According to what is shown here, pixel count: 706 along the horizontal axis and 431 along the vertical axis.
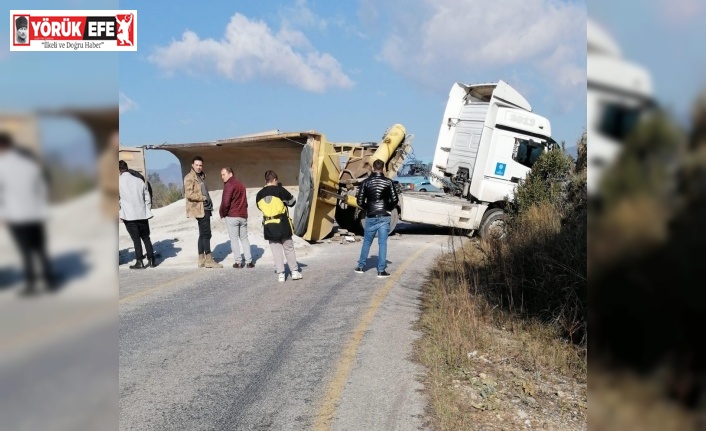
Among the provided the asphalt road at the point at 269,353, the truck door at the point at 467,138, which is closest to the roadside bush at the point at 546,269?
the asphalt road at the point at 269,353

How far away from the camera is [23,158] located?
38.1 inches

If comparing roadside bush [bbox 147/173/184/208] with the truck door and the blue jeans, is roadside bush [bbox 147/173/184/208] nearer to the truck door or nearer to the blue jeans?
the truck door

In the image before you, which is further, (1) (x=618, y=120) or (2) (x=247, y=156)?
(2) (x=247, y=156)

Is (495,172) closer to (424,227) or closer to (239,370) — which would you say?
(424,227)

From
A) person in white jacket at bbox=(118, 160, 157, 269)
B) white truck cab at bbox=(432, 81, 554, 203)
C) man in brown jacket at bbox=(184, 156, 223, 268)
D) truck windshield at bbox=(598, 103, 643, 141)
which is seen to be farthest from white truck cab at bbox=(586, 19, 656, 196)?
white truck cab at bbox=(432, 81, 554, 203)

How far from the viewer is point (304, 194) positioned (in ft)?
38.0

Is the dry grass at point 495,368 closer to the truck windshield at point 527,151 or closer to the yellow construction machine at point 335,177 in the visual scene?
the yellow construction machine at point 335,177

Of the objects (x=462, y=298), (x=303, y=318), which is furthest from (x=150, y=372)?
(x=462, y=298)

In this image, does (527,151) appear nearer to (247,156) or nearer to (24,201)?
(247,156)

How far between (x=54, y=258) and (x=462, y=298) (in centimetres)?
521

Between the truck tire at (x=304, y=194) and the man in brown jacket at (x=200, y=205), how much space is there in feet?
8.28

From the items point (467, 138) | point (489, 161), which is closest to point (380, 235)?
point (489, 161)

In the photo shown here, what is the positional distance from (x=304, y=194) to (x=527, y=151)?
5.36 m

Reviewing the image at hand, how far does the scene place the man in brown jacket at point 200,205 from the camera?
30.7 ft
